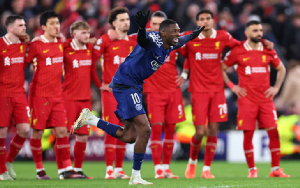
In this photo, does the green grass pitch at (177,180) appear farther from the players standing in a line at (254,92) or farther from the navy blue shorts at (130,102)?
the navy blue shorts at (130,102)

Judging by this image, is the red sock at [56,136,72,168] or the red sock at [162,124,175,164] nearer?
the red sock at [56,136,72,168]

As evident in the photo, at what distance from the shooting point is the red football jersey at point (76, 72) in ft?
33.6

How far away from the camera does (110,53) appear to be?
411 inches

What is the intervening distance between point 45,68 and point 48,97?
0.50 metres

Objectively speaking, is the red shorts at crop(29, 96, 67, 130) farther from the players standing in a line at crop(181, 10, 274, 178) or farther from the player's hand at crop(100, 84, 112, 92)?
the players standing in a line at crop(181, 10, 274, 178)

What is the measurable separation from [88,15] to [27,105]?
27.8 feet

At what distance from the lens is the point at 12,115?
9.87 metres

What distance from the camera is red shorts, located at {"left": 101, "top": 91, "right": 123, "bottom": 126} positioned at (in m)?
10.3

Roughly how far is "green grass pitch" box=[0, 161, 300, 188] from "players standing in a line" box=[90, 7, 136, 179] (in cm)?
52

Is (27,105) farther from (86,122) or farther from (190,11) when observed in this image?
(190,11)

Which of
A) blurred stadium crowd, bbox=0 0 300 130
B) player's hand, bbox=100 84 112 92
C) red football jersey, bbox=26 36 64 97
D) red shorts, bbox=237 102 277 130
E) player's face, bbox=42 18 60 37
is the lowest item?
red shorts, bbox=237 102 277 130

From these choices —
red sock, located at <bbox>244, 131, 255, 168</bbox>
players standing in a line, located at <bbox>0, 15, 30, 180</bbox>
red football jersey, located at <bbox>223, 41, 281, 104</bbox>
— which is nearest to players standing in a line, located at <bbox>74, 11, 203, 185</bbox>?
players standing in a line, located at <bbox>0, 15, 30, 180</bbox>

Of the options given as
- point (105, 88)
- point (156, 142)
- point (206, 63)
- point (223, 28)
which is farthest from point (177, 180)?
point (223, 28)

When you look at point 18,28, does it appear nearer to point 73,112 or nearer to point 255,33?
point 73,112
